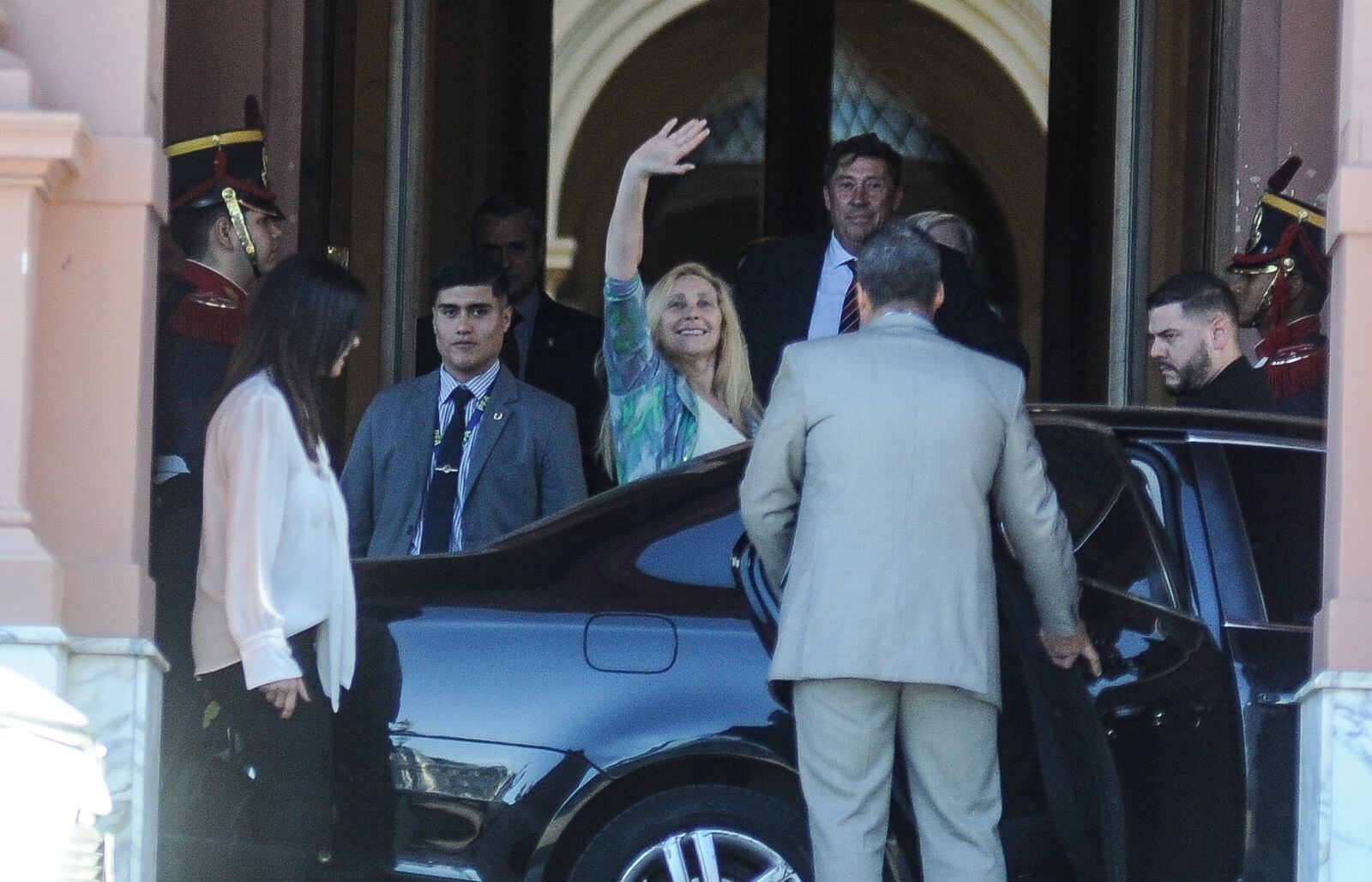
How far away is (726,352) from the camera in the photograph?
7.31 meters

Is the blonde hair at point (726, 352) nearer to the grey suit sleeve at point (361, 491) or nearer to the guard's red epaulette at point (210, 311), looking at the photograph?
the grey suit sleeve at point (361, 491)

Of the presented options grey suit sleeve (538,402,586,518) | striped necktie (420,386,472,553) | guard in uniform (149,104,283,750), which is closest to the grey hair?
guard in uniform (149,104,283,750)

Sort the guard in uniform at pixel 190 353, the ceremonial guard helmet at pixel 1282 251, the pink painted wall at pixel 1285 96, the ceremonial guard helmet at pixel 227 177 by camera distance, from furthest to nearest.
→ the pink painted wall at pixel 1285 96
the ceremonial guard helmet at pixel 1282 251
the ceremonial guard helmet at pixel 227 177
the guard in uniform at pixel 190 353

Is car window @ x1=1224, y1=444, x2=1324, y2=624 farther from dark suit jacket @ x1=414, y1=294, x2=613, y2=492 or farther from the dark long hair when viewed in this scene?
dark suit jacket @ x1=414, y1=294, x2=613, y2=492

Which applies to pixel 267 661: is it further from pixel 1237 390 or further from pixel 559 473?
pixel 1237 390

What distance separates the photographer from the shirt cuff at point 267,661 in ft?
18.7

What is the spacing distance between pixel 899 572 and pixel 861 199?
264cm

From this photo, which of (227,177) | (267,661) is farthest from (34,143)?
(227,177)

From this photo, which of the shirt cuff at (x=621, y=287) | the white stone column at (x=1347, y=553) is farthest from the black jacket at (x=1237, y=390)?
the shirt cuff at (x=621, y=287)

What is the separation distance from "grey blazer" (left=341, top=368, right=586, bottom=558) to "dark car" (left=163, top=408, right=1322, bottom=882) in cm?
142

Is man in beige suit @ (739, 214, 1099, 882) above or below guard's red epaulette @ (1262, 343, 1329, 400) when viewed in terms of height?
below

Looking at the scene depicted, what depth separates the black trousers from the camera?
571cm

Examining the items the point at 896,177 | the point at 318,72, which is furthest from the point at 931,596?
the point at 318,72

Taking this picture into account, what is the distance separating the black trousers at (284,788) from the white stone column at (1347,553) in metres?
2.12
